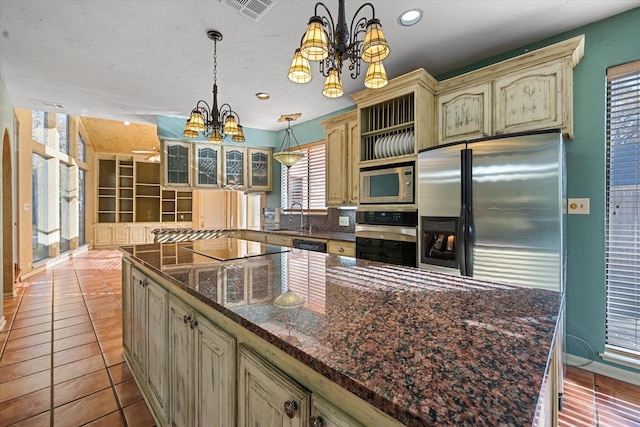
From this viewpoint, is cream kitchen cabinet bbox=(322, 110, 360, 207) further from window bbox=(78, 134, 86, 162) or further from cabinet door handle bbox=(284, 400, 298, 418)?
window bbox=(78, 134, 86, 162)

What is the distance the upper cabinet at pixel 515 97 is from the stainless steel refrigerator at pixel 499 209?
1.07ft

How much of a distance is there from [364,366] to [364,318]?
0.25 meters

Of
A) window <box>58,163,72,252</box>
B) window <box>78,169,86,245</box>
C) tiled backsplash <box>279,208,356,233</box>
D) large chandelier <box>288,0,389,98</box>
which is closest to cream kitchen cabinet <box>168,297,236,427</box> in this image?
large chandelier <box>288,0,389,98</box>

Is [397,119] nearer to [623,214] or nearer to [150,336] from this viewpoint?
[623,214]

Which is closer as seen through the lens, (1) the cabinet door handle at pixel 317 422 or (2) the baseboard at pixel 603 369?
(1) the cabinet door handle at pixel 317 422

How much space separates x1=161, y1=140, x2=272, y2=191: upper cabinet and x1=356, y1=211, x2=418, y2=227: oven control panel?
2850 millimetres

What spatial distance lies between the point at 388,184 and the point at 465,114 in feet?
3.02

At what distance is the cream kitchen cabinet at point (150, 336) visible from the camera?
151 cm

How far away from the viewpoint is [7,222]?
12.8 ft

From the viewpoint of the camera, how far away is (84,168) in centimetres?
823

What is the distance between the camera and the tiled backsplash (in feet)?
13.7

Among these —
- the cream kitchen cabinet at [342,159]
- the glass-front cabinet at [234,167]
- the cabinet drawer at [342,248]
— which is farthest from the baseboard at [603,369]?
the glass-front cabinet at [234,167]

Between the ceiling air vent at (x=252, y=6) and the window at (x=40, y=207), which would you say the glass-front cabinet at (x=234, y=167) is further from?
the window at (x=40, y=207)

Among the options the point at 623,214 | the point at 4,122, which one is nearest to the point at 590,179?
the point at 623,214
